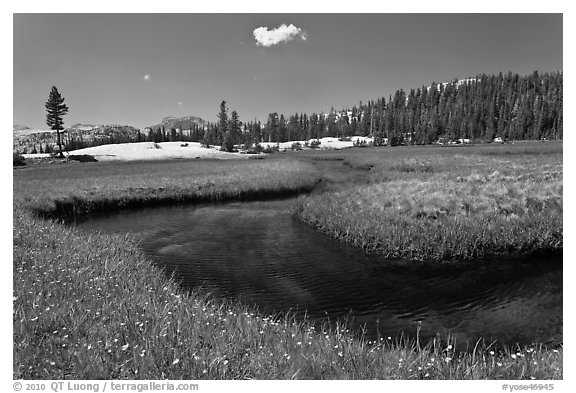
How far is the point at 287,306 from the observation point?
857 centimetres

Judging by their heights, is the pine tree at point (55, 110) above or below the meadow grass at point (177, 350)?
above

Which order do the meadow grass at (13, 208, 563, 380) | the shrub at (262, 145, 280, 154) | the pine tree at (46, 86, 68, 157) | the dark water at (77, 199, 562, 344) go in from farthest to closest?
the shrub at (262, 145, 280, 154) < the pine tree at (46, 86, 68, 157) < the dark water at (77, 199, 562, 344) < the meadow grass at (13, 208, 563, 380)

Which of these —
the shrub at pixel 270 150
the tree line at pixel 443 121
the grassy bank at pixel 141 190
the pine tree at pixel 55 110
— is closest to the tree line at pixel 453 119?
the tree line at pixel 443 121

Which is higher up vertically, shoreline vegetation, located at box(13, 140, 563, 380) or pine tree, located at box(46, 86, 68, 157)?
pine tree, located at box(46, 86, 68, 157)

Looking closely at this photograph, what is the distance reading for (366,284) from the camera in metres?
9.94

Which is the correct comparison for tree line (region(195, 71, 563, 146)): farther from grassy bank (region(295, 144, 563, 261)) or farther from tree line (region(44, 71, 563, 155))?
grassy bank (region(295, 144, 563, 261))

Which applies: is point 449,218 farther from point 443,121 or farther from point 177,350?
point 443,121

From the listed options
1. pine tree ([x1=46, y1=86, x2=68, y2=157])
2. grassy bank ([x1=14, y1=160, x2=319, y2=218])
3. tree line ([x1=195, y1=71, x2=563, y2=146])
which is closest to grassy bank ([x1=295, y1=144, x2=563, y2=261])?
grassy bank ([x1=14, y1=160, x2=319, y2=218])

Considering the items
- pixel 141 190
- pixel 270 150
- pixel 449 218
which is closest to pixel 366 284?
pixel 449 218

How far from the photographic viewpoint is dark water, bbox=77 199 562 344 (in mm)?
7613

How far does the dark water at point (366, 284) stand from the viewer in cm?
761

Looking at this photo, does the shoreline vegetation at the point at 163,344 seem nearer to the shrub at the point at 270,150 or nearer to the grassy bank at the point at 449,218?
the grassy bank at the point at 449,218
